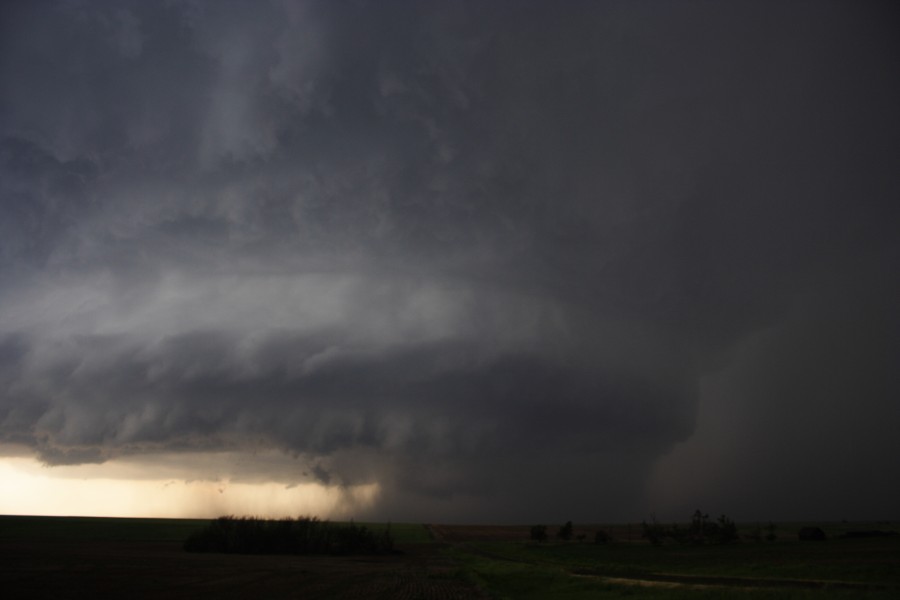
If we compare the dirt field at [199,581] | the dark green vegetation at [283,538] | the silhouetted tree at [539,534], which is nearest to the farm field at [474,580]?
the dirt field at [199,581]

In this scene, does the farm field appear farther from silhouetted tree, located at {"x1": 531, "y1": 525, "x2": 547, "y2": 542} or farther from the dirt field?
silhouetted tree, located at {"x1": 531, "y1": 525, "x2": 547, "y2": 542}

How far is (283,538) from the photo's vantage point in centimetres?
13938

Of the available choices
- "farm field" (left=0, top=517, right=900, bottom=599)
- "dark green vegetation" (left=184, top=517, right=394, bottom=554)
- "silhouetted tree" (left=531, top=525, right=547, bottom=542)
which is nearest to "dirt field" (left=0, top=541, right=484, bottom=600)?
"farm field" (left=0, top=517, right=900, bottom=599)

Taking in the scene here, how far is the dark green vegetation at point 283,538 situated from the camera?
13550cm

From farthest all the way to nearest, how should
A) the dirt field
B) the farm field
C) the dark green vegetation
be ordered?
the dark green vegetation, the dirt field, the farm field

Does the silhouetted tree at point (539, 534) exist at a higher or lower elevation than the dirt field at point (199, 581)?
lower

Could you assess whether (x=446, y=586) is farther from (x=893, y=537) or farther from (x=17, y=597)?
(x=893, y=537)

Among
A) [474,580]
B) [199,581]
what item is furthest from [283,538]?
[474,580]

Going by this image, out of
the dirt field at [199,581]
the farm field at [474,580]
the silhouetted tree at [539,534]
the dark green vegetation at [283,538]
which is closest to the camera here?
the farm field at [474,580]

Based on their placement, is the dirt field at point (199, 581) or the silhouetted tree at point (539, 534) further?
the silhouetted tree at point (539, 534)

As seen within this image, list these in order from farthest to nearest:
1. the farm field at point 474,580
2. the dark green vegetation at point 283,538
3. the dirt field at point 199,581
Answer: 1. the dark green vegetation at point 283,538
2. the dirt field at point 199,581
3. the farm field at point 474,580

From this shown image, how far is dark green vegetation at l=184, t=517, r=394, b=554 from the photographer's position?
5335 inches

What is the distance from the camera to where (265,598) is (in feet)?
162

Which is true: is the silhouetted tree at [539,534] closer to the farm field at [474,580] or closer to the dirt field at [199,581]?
the farm field at [474,580]
